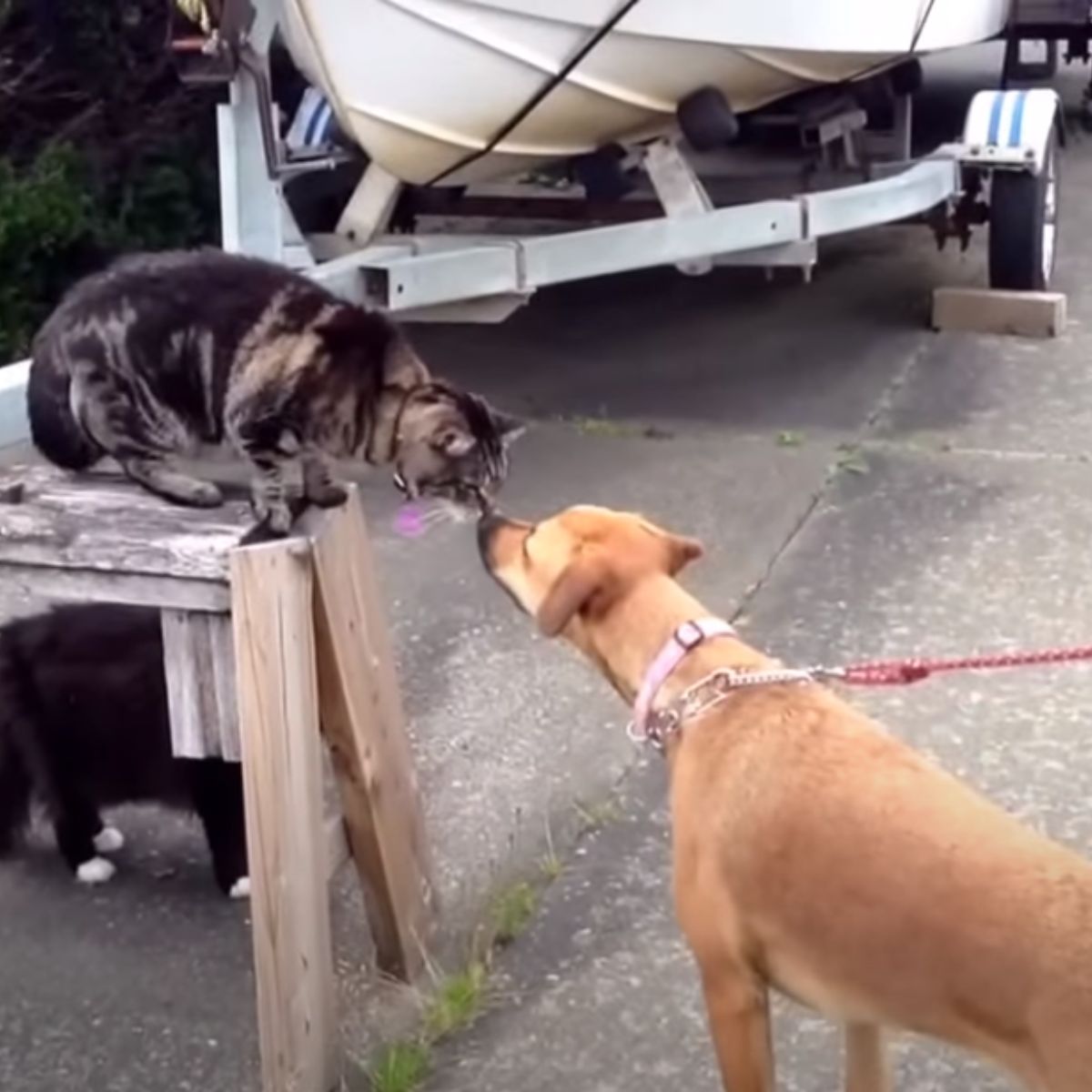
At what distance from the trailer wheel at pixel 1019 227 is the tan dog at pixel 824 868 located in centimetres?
475

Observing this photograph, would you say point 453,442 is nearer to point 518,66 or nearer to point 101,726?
point 101,726

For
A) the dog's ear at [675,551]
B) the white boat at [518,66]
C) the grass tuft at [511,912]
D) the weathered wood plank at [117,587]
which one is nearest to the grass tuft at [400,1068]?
the grass tuft at [511,912]

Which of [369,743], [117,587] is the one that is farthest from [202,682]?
[369,743]

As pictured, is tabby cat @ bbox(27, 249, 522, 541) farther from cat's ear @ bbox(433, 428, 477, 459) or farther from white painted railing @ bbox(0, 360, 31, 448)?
cat's ear @ bbox(433, 428, 477, 459)

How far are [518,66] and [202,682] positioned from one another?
10.8ft

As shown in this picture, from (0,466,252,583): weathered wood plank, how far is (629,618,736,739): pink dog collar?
709mm

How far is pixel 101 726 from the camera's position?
411 cm

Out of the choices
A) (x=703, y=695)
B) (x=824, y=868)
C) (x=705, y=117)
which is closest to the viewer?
(x=824, y=868)

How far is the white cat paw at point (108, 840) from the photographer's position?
4422mm

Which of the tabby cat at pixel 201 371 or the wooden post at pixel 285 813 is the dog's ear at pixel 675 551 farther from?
the tabby cat at pixel 201 371

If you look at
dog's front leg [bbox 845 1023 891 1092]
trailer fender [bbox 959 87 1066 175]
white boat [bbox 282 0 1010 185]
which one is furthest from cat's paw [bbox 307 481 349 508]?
trailer fender [bbox 959 87 1066 175]

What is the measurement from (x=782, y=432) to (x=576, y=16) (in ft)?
5.06

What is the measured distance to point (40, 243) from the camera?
24.6 feet

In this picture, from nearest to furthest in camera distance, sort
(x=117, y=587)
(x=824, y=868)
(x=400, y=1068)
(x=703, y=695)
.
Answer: (x=824, y=868) < (x=703, y=695) < (x=117, y=587) < (x=400, y=1068)
